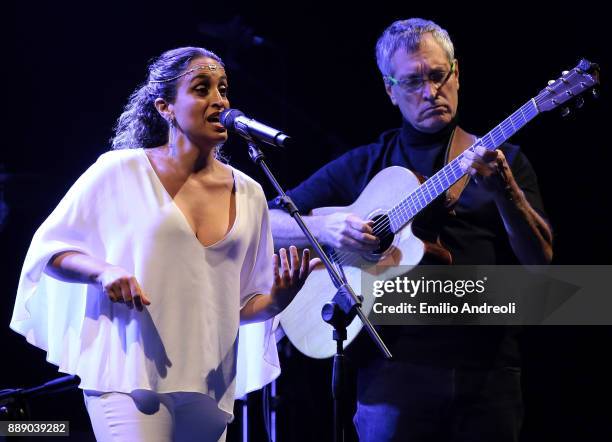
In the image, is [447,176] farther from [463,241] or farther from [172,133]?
[172,133]

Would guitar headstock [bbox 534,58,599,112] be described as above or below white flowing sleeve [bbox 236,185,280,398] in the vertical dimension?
above

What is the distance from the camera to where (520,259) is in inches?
124

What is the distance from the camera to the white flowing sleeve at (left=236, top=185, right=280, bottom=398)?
2807 mm

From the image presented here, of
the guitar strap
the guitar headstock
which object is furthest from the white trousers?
the guitar headstock

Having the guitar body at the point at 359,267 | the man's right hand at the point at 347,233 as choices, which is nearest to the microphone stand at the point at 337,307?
the guitar body at the point at 359,267

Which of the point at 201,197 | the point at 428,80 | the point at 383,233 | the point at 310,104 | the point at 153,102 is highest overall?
the point at 310,104

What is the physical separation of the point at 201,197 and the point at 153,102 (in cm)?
47

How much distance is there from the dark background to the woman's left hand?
1.70m

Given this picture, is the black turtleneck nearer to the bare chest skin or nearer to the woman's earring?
the bare chest skin

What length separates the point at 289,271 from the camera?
2561 millimetres

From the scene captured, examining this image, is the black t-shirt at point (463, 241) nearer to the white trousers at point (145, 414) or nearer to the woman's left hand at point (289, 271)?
the woman's left hand at point (289, 271)

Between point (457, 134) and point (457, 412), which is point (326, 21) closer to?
point (457, 134)

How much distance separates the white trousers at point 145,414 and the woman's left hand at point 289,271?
417 mm

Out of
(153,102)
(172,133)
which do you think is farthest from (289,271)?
(153,102)
